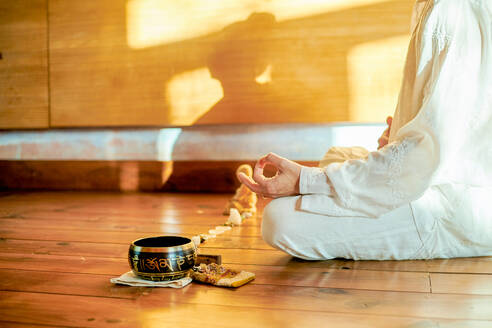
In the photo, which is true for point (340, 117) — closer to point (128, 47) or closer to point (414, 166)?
point (128, 47)

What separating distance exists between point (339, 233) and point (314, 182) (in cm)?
17

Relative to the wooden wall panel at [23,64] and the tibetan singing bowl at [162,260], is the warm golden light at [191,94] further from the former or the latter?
the tibetan singing bowl at [162,260]

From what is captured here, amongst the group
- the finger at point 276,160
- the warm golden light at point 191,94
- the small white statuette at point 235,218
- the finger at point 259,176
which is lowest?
the small white statuette at point 235,218

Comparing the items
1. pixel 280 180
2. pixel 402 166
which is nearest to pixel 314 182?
pixel 280 180

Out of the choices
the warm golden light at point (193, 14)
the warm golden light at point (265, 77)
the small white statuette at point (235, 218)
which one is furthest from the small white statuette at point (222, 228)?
the warm golden light at point (193, 14)

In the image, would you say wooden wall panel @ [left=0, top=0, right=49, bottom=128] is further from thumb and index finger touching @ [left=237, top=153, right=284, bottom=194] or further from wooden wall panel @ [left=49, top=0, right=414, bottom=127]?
thumb and index finger touching @ [left=237, top=153, right=284, bottom=194]

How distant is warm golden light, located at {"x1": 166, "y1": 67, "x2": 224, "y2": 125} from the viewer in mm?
3041

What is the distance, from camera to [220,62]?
303 centimetres

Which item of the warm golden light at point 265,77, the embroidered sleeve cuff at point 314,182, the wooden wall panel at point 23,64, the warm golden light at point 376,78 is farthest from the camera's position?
the wooden wall panel at point 23,64

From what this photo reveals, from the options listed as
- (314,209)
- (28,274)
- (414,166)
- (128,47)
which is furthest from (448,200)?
(128,47)

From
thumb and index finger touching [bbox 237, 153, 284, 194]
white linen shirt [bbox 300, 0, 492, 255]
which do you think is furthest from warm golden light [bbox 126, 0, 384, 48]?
thumb and index finger touching [bbox 237, 153, 284, 194]

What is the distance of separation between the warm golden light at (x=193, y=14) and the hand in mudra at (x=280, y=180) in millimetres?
1792

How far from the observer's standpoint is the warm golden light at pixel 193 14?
2934 millimetres

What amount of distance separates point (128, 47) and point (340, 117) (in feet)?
4.32
